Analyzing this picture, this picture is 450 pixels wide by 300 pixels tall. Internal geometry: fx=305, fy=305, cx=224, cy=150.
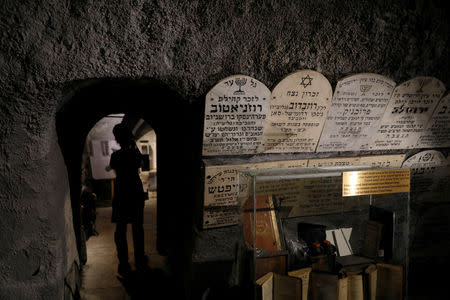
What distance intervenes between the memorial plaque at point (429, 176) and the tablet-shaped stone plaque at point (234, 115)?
1.59m

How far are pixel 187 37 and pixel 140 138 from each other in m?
6.46

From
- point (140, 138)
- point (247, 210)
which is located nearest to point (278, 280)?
point (247, 210)

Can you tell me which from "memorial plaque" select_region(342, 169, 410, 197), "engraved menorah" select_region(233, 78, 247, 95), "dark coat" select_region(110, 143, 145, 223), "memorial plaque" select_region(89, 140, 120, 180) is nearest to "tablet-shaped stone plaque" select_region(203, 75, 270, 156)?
"engraved menorah" select_region(233, 78, 247, 95)

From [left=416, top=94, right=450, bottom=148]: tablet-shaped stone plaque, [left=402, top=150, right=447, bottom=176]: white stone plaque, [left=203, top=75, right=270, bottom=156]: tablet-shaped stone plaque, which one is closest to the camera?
[left=203, top=75, right=270, bottom=156]: tablet-shaped stone plaque

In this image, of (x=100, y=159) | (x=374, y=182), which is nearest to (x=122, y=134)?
(x=374, y=182)

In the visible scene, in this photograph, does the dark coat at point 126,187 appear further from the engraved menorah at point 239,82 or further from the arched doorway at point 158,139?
the engraved menorah at point 239,82

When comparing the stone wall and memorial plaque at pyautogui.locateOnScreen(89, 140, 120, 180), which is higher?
the stone wall

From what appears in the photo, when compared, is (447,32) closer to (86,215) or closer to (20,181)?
(20,181)

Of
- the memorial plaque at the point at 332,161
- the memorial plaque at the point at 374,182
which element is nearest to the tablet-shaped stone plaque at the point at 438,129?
the memorial plaque at the point at 332,161

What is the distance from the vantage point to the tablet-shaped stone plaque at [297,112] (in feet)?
7.15

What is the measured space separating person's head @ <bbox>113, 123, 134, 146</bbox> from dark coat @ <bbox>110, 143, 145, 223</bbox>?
0.23ft

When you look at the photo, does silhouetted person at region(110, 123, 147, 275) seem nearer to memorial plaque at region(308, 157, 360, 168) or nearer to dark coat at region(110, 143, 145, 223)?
dark coat at region(110, 143, 145, 223)

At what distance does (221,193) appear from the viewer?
2303 mm

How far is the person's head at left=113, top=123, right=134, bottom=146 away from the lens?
3.21m
